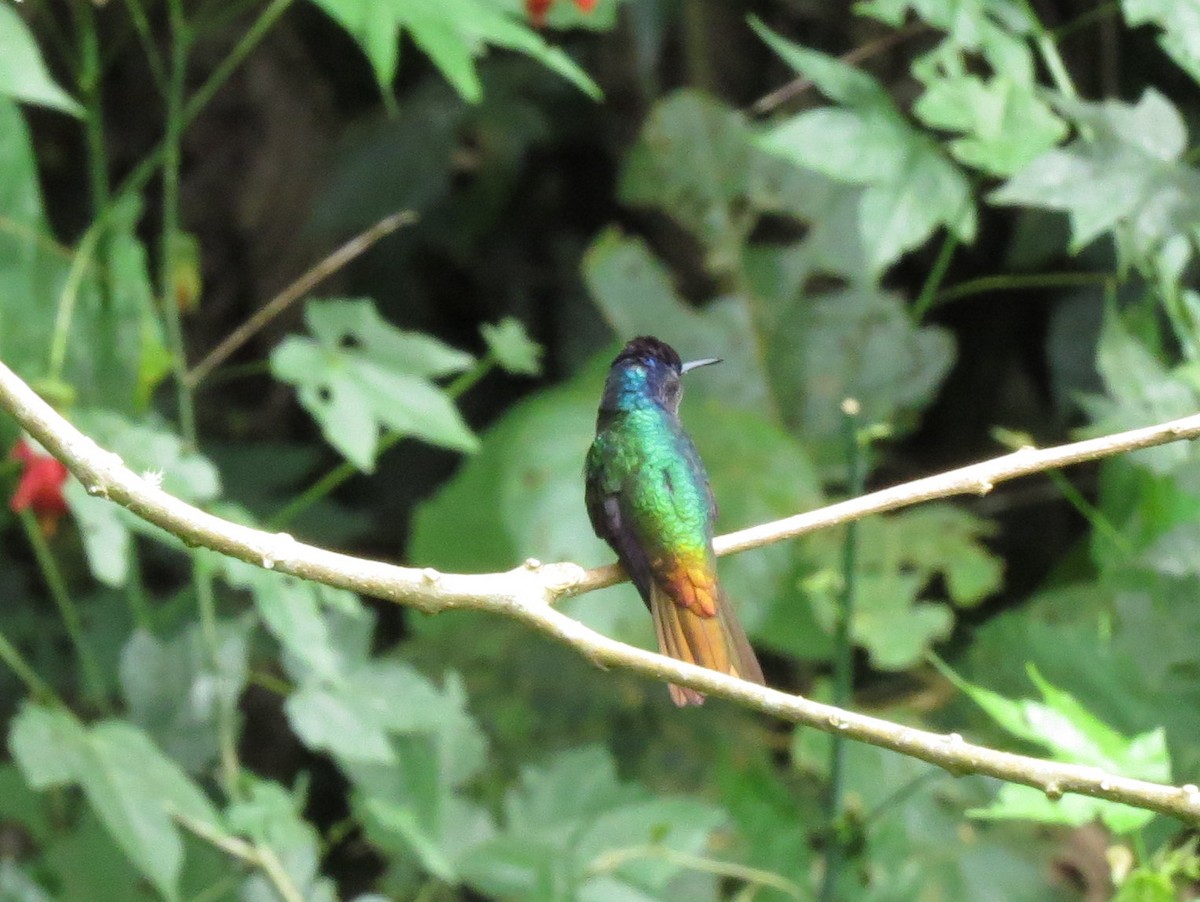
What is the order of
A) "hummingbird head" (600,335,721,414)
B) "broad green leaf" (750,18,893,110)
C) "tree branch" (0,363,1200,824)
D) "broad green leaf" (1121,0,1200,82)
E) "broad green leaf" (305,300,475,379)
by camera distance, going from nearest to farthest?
"tree branch" (0,363,1200,824) < "hummingbird head" (600,335,721,414) < "broad green leaf" (1121,0,1200,82) < "broad green leaf" (750,18,893,110) < "broad green leaf" (305,300,475,379)

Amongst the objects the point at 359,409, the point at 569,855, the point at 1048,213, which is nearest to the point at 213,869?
the point at 569,855

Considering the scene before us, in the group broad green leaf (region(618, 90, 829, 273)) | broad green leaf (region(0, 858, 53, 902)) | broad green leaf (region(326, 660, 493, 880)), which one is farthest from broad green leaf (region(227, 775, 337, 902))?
broad green leaf (region(618, 90, 829, 273))

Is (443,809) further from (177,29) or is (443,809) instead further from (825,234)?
(825,234)

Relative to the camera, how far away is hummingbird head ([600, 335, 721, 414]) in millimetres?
1979

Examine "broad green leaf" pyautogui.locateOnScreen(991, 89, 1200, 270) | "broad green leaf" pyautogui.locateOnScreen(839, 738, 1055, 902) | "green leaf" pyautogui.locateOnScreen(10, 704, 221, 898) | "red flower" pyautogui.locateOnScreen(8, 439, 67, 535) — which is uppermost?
"broad green leaf" pyautogui.locateOnScreen(991, 89, 1200, 270)

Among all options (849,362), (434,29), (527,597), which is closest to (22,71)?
(434,29)

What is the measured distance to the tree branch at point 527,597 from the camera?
1.20m

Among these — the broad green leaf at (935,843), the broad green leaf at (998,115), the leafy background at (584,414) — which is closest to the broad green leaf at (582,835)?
the leafy background at (584,414)

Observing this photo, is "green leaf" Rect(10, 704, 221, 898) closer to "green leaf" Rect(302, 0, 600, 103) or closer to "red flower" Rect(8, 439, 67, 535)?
"red flower" Rect(8, 439, 67, 535)

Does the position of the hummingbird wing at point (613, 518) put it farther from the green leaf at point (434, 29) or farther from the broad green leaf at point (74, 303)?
the broad green leaf at point (74, 303)

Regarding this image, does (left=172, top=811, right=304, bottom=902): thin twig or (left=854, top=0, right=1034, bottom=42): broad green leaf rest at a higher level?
(left=854, top=0, right=1034, bottom=42): broad green leaf

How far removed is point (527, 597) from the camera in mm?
1317

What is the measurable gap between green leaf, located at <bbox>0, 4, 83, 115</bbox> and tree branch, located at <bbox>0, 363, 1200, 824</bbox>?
2.34 feet

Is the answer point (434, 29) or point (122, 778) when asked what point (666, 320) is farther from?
point (122, 778)
